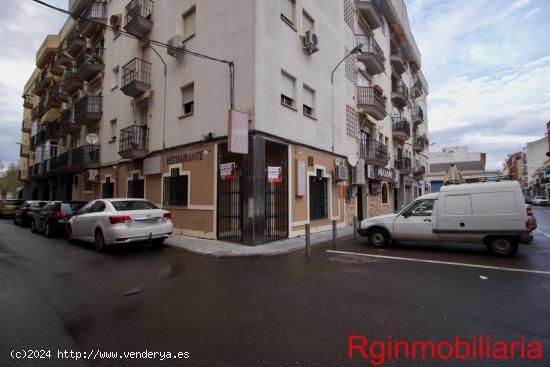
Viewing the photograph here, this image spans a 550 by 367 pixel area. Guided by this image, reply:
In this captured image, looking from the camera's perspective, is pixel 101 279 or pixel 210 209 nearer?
pixel 101 279

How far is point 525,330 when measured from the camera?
3.25 meters

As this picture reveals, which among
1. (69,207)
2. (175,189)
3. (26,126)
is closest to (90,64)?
(69,207)

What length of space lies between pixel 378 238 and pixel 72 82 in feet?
78.1

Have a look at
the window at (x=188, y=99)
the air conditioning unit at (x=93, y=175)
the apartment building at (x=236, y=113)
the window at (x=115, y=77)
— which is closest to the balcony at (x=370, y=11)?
the apartment building at (x=236, y=113)

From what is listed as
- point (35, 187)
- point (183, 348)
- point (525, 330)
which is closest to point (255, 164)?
point (183, 348)

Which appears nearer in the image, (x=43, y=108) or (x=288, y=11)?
(x=288, y=11)

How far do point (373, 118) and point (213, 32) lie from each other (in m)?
11.7

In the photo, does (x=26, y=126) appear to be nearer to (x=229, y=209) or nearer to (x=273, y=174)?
(x=229, y=209)

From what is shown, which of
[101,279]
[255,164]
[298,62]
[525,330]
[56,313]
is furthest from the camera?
[298,62]

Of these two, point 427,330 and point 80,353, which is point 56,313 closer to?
point 80,353

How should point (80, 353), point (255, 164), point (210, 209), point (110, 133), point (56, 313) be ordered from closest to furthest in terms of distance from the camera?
point (80, 353), point (56, 313), point (255, 164), point (210, 209), point (110, 133)

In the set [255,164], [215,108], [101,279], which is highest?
[215,108]

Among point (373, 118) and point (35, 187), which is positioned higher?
point (373, 118)

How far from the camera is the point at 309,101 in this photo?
1217 cm
